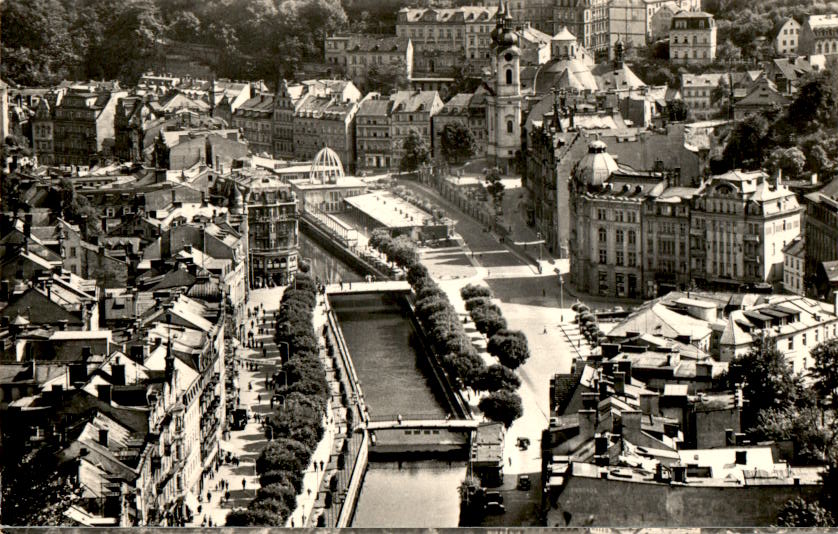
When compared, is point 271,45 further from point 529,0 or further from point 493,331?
point 493,331

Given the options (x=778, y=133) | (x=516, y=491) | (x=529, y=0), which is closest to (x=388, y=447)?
(x=516, y=491)

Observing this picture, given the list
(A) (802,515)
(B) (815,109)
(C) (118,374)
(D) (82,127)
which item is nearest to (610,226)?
(B) (815,109)

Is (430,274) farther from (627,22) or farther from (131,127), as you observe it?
(627,22)

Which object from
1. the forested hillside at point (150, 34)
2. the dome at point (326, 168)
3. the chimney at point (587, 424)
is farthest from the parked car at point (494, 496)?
the forested hillside at point (150, 34)

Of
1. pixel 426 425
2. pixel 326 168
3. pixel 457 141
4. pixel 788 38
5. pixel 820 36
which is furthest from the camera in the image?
pixel 788 38

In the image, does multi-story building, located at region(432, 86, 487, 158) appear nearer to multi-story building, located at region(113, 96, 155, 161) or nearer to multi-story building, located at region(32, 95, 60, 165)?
multi-story building, located at region(113, 96, 155, 161)

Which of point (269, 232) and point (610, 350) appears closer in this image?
point (610, 350)

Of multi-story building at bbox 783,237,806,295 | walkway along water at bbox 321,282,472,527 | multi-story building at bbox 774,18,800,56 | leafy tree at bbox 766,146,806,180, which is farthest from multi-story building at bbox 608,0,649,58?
multi-story building at bbox 783,237,806,295

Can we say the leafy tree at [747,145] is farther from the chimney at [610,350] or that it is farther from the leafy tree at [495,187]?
the chimney at [610,350]
